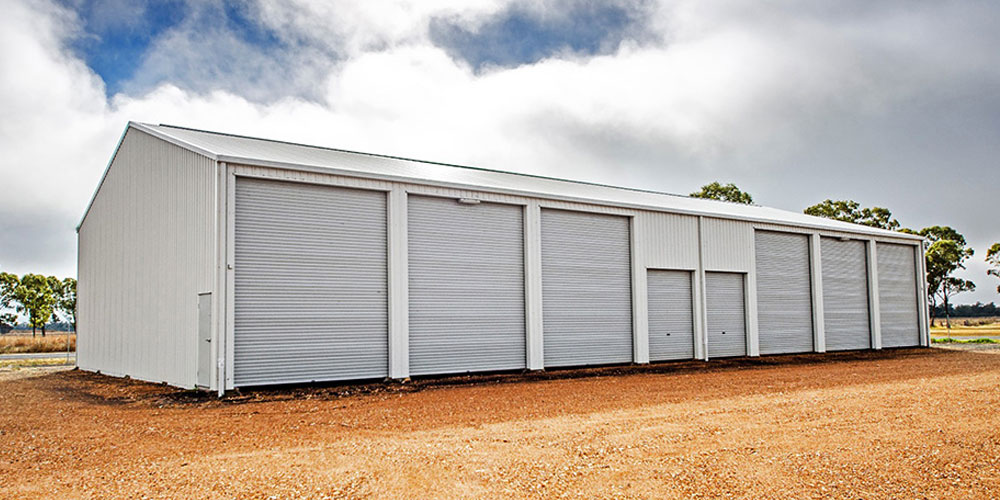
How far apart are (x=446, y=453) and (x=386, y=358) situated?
7.98 metres

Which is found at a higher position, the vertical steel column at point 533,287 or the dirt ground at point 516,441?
the vertical steel column at point 533,287

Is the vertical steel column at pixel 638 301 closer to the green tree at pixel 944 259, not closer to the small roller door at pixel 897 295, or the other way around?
the small roller door at pixel 897 295

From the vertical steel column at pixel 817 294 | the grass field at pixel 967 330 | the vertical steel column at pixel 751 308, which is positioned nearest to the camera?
the vertical steel column at pixel 751 308

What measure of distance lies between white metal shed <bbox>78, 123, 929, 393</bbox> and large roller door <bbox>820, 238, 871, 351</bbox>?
2.30 ft

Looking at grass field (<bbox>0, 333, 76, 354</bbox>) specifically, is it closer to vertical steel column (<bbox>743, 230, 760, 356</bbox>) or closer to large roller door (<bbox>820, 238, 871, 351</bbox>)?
vertical steel column (<bbox>743, 230, 760, 356</bbox>)

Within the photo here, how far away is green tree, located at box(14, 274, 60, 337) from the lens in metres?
47.5

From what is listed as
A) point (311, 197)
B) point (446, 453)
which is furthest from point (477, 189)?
point (446, 453)

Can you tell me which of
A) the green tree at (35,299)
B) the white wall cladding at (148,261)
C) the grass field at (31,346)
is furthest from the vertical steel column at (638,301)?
the green tree at (35,299)

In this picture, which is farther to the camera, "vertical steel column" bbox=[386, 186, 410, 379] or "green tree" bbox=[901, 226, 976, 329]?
"green tree" bbox=[901, 226, 976, 329]

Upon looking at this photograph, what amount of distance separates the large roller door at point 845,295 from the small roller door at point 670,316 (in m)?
6.90

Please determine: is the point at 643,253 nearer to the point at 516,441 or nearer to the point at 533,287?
the point at 533,287

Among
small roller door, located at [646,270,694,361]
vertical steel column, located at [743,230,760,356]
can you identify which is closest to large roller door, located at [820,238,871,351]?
vertical steel column, located at [743,230,760,356]

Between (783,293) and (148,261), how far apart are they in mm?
19349

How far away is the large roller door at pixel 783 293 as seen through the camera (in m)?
23.0
